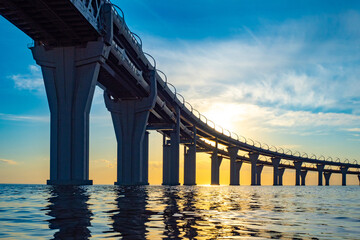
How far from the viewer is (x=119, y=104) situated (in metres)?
71.9

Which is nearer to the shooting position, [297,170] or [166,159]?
[166,159]

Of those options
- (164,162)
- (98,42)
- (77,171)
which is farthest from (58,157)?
(164,162)

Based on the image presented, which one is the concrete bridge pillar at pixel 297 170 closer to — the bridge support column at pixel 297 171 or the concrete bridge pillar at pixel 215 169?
the bridge support column at pixel 297 171

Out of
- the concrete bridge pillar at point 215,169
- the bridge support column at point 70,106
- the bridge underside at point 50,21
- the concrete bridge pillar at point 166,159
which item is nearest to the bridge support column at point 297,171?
the concrete bridge pillar at point 215,169

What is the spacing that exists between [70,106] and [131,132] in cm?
2719

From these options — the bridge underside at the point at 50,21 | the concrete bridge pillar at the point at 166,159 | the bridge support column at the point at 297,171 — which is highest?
the bridge underside at the point at 50,21

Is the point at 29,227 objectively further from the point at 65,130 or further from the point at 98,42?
the point at 98,42

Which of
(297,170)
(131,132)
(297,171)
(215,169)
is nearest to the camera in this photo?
(131,132)

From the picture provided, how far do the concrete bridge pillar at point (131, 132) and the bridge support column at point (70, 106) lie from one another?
2436 centimetres

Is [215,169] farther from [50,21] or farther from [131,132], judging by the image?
[50,21]

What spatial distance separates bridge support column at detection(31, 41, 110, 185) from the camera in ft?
142

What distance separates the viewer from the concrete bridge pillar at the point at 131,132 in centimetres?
6925

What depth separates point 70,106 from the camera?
43.7 metres

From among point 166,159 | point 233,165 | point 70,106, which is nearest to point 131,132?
point 70,106
